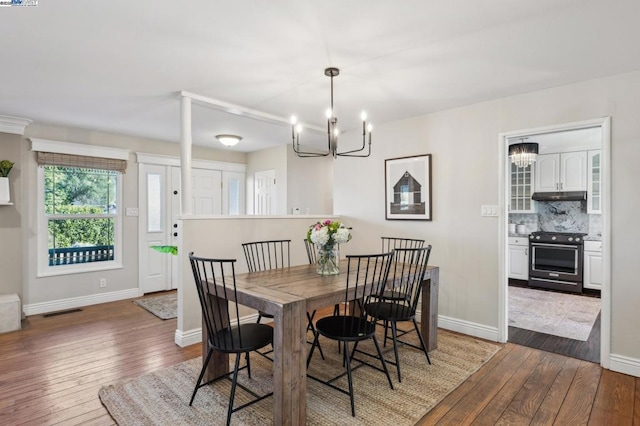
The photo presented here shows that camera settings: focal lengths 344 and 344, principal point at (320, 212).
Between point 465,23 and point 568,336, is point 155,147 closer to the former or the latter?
point 465,23

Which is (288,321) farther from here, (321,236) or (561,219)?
(561,219)

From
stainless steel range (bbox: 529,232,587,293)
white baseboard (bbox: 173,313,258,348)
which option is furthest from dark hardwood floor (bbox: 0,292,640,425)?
stainless steel range (bbox: 529,232,587,293)

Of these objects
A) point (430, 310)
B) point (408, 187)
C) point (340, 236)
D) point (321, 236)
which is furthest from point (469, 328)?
point (321, 236)

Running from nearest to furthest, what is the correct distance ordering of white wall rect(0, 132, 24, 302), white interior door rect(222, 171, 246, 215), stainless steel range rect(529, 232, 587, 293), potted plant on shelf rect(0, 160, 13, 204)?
potted plant on shelf rect(0, 160, 13, 204) < white wall rect(0, 132, 24, 302) < stainless steel range rect(529, 232, 587, 293) < white interior door rect(222, 171, 246, 215)

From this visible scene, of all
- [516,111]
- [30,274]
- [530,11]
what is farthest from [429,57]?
[30,274]

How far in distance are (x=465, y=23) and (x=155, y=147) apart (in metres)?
4.73

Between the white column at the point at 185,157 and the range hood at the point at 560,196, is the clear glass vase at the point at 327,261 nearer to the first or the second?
the white column at the point at 185,157

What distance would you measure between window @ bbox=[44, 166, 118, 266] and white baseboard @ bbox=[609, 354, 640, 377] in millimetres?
5848

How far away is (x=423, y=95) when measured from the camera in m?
3.32

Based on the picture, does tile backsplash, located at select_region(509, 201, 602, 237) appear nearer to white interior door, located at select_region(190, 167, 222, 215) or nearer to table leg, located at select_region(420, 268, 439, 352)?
table leg, located at select_region(420, 268, 439, 352)

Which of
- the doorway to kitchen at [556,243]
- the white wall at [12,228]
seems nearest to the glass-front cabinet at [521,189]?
the doorway to kitchen at [556,243]

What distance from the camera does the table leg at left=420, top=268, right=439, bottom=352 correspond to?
3102 mm

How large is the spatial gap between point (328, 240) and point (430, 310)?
1.22m

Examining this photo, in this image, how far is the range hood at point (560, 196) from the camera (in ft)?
17.7
